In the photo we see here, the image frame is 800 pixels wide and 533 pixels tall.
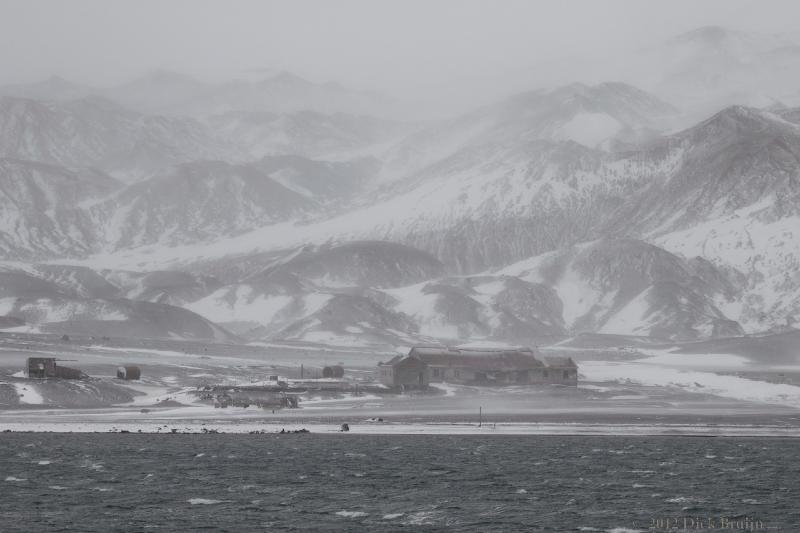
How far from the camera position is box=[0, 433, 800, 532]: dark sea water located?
67.8 meters

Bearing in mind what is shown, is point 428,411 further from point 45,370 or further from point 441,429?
point 45,370

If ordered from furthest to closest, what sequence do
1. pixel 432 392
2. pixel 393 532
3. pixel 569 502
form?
pixel 432 392 → pixel 569 502 → pixel 393 532

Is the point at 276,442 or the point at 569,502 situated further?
the point at 276,442

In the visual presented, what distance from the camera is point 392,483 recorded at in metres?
83.0

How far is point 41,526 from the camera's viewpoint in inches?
2554

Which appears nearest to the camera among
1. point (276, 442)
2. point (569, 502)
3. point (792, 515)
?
point (792, 515)

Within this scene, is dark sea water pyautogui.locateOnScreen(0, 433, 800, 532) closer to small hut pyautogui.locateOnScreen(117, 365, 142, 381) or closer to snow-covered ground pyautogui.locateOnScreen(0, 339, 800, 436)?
snow-covered ground pyautogui.locateOnScreen(0, 339, 800, 436)

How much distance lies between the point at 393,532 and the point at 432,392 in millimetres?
129085

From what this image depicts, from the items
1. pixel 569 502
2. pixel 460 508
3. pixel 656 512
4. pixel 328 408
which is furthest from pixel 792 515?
pixel 328 408

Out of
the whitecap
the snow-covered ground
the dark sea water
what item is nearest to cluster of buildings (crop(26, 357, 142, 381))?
the snow-covered ground

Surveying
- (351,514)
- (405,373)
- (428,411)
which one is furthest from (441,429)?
(405,373)

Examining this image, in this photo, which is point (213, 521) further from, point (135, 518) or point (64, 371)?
point (64, 371)

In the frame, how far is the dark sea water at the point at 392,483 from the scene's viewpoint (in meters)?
67.8

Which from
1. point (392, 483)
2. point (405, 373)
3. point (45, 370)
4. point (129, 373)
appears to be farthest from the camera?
point (405, 373)
